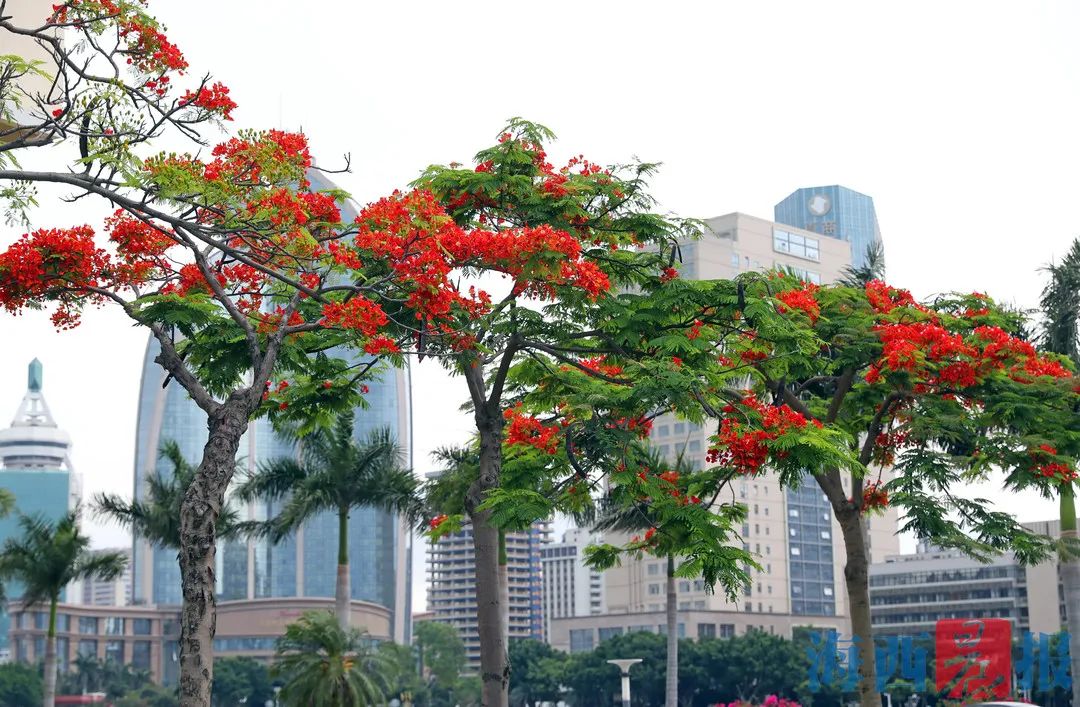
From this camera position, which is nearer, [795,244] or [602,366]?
[602,366]

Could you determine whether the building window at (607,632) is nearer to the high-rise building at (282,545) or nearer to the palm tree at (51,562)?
the high-rise building at (282,545)

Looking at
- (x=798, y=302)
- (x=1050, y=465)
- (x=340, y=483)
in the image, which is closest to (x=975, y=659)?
(x=340, y=483)

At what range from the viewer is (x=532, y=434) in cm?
2014

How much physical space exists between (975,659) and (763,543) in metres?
65.0

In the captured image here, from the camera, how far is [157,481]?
127ft

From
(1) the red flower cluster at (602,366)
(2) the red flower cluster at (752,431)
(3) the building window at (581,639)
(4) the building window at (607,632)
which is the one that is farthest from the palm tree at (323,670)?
(3) the building window at (581,639)

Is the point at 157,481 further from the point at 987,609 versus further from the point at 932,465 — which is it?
the point at 987,609

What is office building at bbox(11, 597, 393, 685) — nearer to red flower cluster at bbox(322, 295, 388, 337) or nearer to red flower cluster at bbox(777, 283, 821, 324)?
red flower cluster at bbox(777, 283, 821, 324)

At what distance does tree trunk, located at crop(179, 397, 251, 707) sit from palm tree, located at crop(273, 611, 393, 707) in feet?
73.1

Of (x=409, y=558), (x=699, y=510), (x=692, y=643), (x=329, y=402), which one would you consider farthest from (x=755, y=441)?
(x=409, y=558)

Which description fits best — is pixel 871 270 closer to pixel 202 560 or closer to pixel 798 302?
pixel 798 302

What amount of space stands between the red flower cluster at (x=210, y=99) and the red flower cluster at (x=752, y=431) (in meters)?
7.99

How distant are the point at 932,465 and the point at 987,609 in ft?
338

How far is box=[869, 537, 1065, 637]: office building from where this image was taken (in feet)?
363
